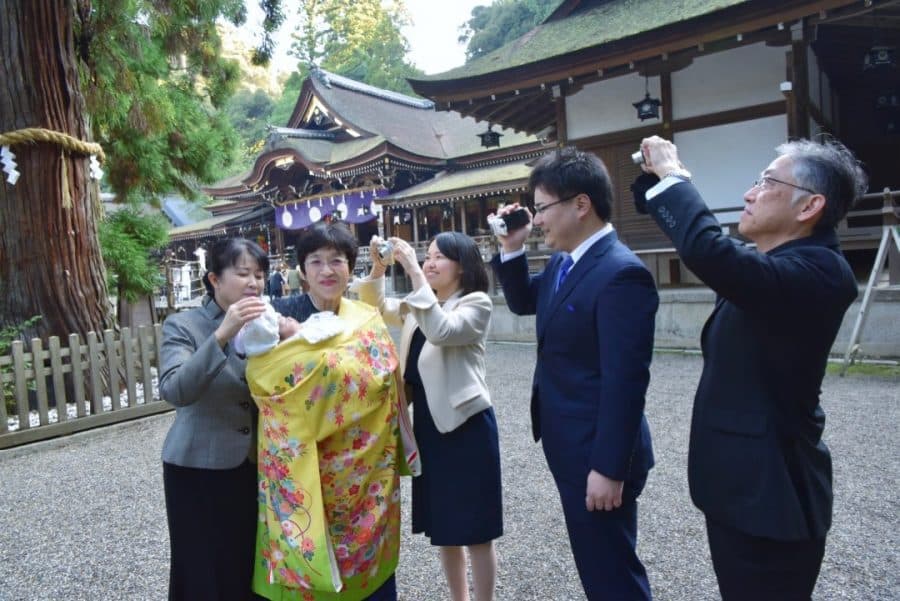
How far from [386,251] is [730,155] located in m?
8.08

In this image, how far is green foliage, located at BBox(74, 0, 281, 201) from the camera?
683 centimetres

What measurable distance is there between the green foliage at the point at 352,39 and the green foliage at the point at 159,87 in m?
32.8

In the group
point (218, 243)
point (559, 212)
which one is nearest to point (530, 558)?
point (559, 212)

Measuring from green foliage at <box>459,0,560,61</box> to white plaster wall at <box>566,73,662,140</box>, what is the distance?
24.8 meters

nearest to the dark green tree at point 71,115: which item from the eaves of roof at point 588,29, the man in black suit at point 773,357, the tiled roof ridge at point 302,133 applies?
the eaves of roof at point 588,29

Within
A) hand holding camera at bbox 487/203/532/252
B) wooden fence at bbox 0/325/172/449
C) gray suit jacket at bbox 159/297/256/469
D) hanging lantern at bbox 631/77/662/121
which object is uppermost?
hanging lantern at bbox 631/77/662/121

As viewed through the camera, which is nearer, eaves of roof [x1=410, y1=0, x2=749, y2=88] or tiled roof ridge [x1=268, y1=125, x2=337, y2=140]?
eaves of roof [x1=410, y1=0, x2=749, y2=88]

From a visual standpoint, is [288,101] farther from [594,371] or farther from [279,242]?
[594,371]

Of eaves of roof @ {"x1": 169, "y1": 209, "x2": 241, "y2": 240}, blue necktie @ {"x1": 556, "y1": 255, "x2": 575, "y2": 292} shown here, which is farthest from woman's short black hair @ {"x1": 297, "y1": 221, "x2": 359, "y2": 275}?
eaves of roof @ {"x1": 169, "y1": 209, "x2": 241, "y2": 240}

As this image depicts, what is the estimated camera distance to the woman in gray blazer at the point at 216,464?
6.09ft

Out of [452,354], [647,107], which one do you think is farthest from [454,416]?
[647,107]

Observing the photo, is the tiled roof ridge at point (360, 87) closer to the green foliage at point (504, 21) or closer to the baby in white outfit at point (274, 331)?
the green foliage at point (504, 21)

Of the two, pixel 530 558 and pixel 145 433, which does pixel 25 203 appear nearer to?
pixel 145 433

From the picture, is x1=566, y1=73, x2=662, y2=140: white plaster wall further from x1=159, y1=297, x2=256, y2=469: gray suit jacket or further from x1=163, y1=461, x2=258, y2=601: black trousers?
x1=163, y1=461, x2=258, y2=601: black trousers
